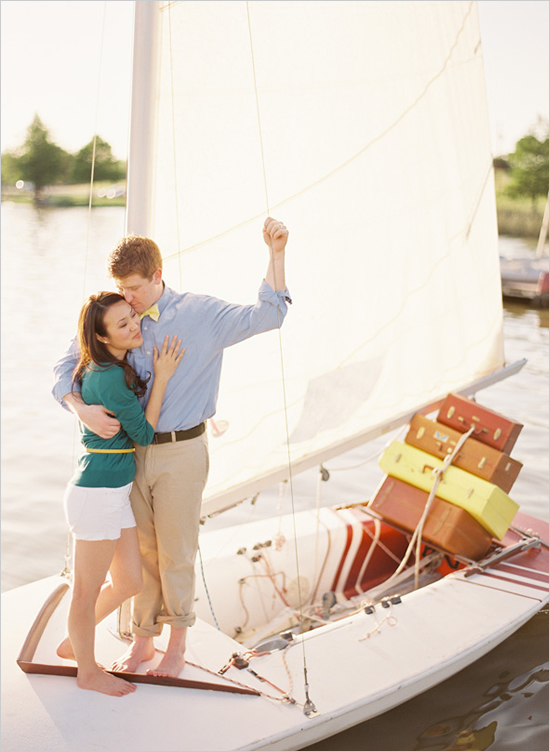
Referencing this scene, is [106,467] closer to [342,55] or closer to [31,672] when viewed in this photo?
[31,672]

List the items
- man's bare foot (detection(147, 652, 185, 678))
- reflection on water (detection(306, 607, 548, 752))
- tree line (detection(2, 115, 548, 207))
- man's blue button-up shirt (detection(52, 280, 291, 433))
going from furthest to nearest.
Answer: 1. tree line (detection(2, 115, 548, 207))
2. reflection on water (detection(306, 607, 548, 752))
3. man's bare foot (detection(147, 652, 185, 678))
4. man's blue button-up shirt (detection(52, 280, 291, 433))

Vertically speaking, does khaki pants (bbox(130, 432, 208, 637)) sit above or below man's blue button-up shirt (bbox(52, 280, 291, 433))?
below

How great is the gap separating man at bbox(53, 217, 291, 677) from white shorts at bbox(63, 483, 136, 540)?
137 mm

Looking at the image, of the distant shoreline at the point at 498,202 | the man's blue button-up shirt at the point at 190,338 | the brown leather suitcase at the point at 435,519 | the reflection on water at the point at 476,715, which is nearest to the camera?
the man's blue button-up shirt at the point at 190,338

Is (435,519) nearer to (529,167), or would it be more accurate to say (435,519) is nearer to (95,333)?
(95,333)

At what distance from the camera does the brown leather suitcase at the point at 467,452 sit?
3.57 metres

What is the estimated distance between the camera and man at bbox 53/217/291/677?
2.33 meters

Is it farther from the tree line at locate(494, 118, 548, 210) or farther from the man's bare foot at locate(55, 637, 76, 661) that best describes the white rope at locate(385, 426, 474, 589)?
the tree line at locate(494, 118, 548, 210)

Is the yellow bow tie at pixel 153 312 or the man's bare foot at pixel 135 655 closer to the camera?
the yellow bow tie at pixel 153 312

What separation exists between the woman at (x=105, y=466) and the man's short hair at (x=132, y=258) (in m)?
0.08

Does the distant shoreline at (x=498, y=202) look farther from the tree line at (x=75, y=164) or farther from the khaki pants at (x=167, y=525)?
the khaki pants at (x=167, y=525)

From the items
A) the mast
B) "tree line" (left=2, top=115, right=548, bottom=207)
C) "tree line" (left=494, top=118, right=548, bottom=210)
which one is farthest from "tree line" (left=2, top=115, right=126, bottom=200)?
the mast

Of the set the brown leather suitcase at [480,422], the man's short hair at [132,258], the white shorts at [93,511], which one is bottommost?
the brown leather suitcase at [480,422]

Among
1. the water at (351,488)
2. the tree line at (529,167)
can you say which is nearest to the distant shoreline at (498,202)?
the tree line at (529,167)
